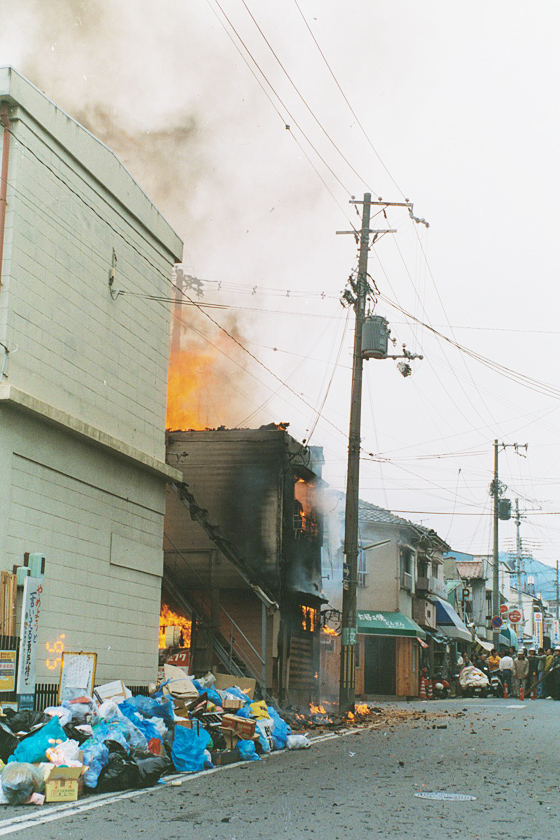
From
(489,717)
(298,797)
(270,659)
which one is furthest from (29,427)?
(489,717)

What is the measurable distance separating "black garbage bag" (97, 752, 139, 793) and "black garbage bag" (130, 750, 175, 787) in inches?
2.1

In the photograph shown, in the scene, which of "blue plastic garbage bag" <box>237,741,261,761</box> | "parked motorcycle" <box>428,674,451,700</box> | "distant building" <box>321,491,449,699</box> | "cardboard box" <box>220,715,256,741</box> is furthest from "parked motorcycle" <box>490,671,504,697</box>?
"blue plastic garbage bag" <box>237,741,261,761</box>

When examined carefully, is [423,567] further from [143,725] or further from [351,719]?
[143,725]

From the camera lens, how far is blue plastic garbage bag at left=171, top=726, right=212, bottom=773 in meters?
10.8

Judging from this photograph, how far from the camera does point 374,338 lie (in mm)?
21297

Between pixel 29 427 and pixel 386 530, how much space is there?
2912 centimetres

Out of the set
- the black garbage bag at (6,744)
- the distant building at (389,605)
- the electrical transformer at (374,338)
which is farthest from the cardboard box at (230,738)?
the distant building at (389,605)

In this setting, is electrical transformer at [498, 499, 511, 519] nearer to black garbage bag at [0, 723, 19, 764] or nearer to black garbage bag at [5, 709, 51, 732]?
black garbage bag at [5, 709, 51, 732]

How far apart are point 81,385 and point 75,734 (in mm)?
5448

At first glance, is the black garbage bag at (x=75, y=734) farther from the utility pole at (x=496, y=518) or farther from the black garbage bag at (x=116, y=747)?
the utility pole at (x=496, y=518)

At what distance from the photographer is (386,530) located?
39.8 m

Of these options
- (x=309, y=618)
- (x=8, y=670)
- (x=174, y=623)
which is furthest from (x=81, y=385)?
(x=309, y=618)

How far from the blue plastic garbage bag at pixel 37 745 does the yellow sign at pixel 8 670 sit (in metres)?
1.89

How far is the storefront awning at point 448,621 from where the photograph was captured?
46.8 metres
